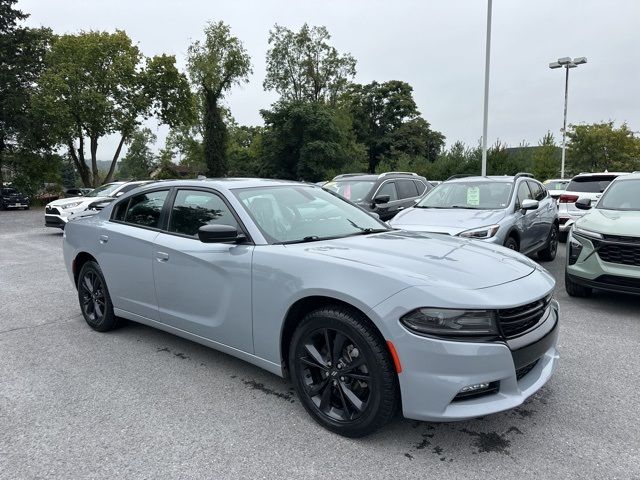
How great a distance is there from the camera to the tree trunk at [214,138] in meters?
48.5

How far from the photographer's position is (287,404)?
3207 mm

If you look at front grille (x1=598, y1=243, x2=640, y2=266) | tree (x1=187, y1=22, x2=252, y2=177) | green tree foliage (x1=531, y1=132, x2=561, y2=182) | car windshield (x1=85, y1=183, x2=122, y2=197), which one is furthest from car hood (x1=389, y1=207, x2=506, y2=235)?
tree (x1=187, y1=22, x2=252, y2=177)

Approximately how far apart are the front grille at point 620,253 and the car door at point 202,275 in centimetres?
429

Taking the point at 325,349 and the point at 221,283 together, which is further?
the point at 221,283

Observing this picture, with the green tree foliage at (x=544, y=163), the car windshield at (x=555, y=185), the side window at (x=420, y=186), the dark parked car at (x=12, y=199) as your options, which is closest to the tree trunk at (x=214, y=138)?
the dark parked car at (x=12, y=199)

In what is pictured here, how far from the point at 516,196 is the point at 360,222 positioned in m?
4.62

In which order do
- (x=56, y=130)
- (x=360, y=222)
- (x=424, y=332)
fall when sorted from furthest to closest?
(x=56, y=130) → (x=360, y=222) → (x=424, y=332)

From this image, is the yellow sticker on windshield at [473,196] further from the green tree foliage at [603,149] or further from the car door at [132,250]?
the green tree foliage at [603,149]

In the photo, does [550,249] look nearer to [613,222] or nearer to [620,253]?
[613,222]

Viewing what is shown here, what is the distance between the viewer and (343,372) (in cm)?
274

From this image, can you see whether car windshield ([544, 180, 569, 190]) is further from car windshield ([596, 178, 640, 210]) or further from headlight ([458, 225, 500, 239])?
headlight ([458, 225, 500, 239])

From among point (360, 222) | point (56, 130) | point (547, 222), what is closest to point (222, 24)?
point (56, 130)

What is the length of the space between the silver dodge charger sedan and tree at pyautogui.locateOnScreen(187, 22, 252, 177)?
4606 centimetres

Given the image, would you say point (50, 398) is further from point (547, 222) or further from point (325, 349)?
point (547, 222)
